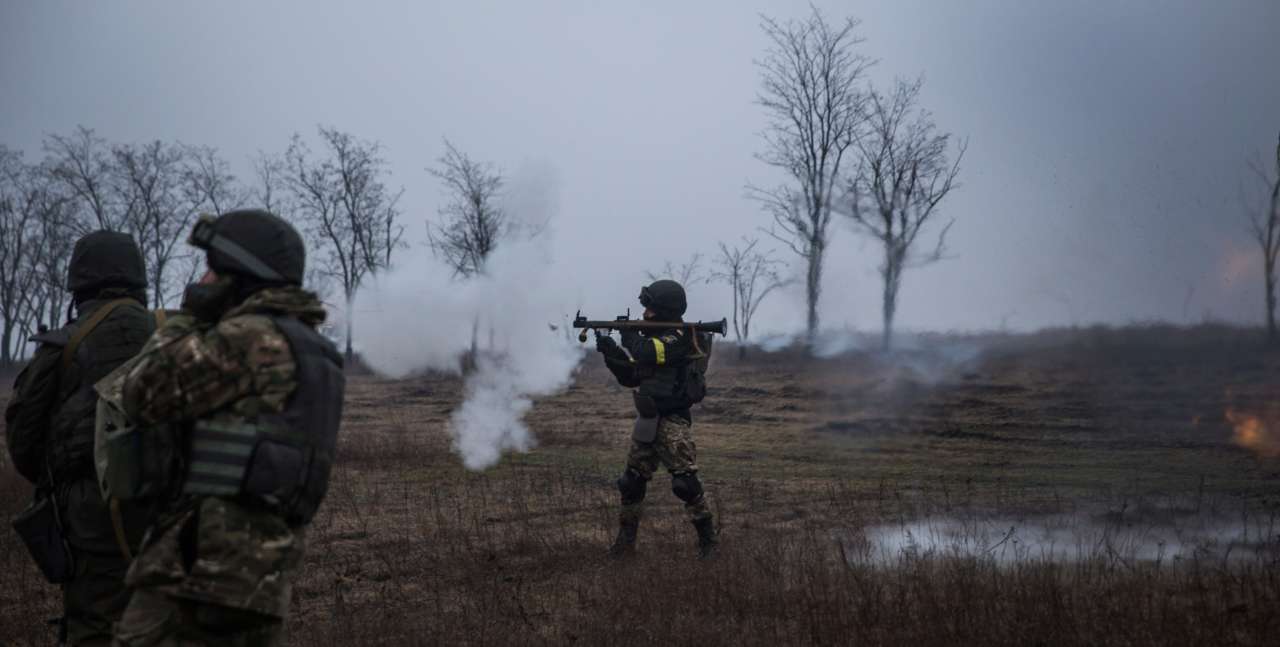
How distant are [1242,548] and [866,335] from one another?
16.1m

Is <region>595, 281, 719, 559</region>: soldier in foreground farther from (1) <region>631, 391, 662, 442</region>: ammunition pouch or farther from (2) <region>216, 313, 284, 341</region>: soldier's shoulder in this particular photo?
(2) <region>216, 313, 284, 341</region>: soldier's shoulder

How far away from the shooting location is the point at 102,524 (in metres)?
4.27

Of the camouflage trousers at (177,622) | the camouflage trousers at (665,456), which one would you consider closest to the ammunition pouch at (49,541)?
the camouflage trousers at (177,622)

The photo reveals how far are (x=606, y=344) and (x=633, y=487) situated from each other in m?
1.46

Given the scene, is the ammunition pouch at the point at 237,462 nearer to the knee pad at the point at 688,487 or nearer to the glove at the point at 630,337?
the knee pad at the point at 688,487

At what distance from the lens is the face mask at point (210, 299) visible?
346 cm

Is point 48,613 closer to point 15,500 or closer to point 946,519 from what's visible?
point 15,500

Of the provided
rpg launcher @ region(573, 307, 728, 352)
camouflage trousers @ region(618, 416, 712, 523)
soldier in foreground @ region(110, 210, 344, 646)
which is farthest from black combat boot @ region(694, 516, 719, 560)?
soldier in foreground @ region(110, 210, 344, 646)

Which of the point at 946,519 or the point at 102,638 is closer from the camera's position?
the point at 102,638

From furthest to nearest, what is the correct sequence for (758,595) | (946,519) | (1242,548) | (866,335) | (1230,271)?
(866,335)
(1230,271)
(946,519)
(1242,548)
(758,595)

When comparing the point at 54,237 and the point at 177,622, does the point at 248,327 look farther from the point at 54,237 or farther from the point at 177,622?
the point at 54,237

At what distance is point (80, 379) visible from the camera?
174 inches

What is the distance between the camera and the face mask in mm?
3455

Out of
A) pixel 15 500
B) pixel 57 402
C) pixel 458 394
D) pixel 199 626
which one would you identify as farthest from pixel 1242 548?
pixel 458 394
